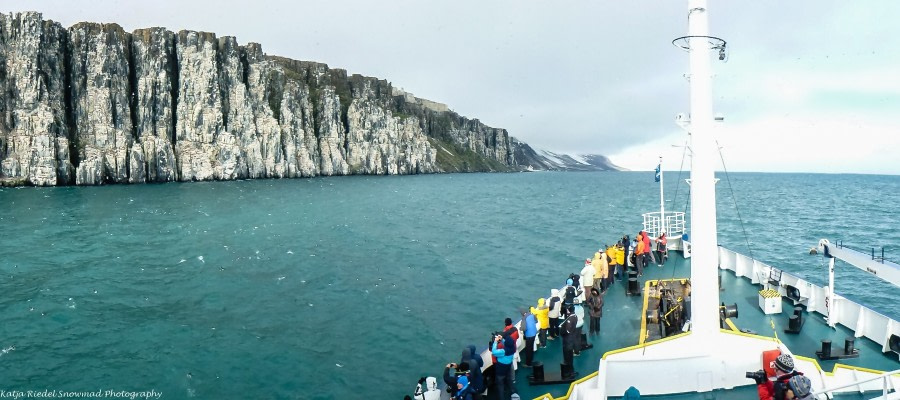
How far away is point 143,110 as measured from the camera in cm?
12600

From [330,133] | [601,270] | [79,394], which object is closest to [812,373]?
[601,270]

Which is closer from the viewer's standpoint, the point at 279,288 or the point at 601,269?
the point at 601,269

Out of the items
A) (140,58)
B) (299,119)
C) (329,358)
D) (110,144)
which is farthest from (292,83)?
(329,358)

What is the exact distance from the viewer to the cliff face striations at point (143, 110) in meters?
108

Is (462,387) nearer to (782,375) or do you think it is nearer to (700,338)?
(700,338)

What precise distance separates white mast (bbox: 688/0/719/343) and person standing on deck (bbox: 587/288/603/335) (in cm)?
394

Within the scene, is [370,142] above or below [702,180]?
above

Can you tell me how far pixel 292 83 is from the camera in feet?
564

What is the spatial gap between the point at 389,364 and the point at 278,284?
1302cm

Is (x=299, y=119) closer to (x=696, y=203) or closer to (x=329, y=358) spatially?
(x=329, y=358)

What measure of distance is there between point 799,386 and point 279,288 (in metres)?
25.4

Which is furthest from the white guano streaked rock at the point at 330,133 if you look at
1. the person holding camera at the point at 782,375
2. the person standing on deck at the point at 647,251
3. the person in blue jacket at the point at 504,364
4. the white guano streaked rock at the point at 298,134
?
the person holding camera at the point at 782,375

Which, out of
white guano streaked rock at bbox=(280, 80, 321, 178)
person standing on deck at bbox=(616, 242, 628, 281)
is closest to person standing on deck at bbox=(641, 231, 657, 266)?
person standing on deck at bbox=(616, 242, 628, 281)

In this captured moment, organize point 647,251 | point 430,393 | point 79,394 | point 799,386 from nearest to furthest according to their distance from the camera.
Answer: point 799,386 < point 430,393 < point 79,394 < point 647,251
